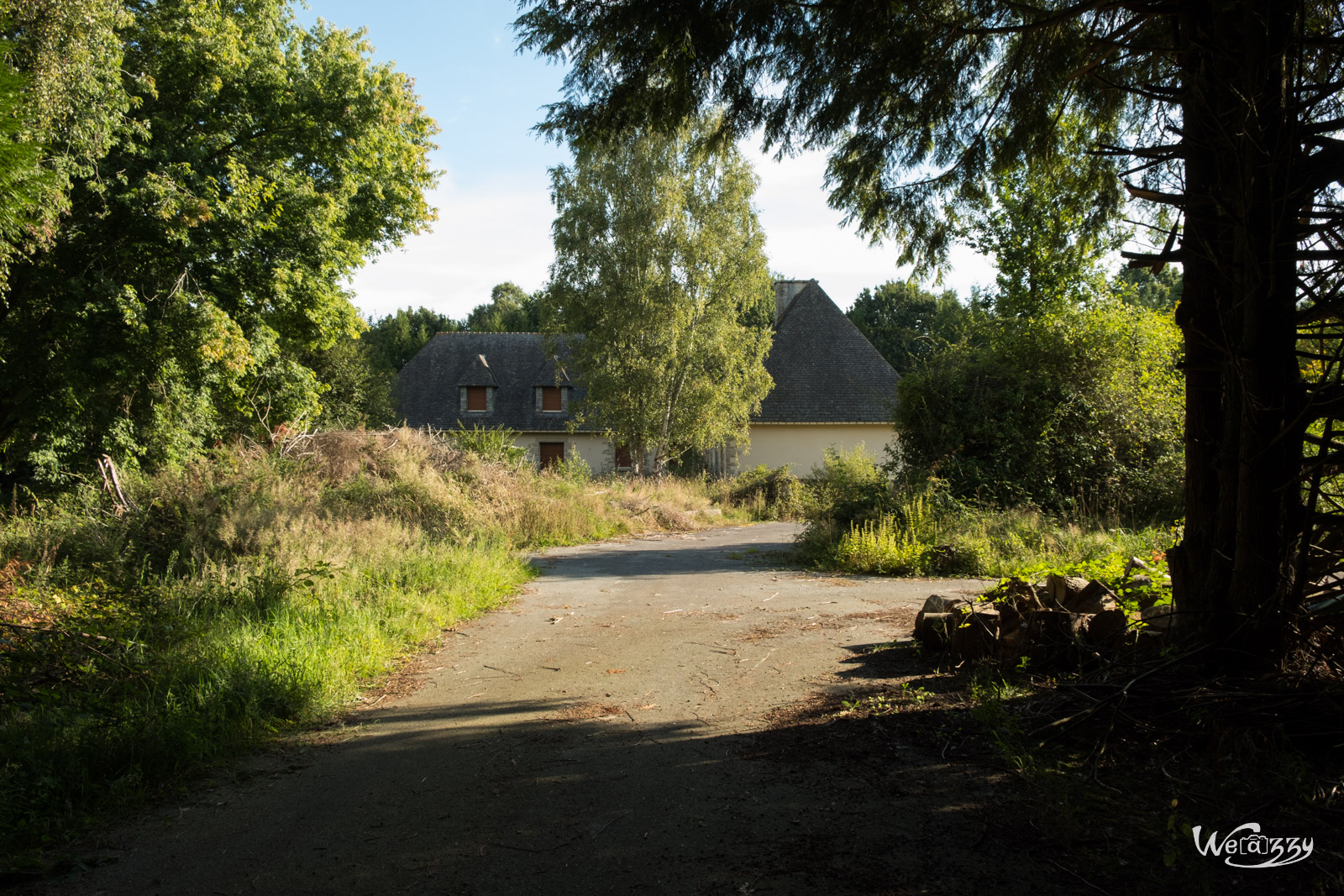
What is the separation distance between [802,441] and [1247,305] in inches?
1182

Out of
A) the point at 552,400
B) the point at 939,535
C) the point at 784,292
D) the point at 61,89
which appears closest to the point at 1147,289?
the point at 784,292

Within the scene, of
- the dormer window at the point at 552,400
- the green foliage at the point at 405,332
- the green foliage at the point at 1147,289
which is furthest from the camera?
the green foliage at the point at 405,332

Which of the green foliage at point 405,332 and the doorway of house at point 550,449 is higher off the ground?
the green foliage at point 405,332

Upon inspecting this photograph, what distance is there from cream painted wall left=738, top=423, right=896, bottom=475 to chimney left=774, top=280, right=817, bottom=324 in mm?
7289

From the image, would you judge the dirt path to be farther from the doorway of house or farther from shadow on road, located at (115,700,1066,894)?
the doorway of house

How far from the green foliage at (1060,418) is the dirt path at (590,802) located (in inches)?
359

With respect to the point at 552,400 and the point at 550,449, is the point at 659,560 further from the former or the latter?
the point at 552,400

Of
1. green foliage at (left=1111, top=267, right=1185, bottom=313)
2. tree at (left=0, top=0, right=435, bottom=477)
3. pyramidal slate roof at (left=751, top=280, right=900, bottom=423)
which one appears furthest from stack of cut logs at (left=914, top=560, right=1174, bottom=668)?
pyramidal slate roof at (left=751, top=280, right=900, bottom=423)

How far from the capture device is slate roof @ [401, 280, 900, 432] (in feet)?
110

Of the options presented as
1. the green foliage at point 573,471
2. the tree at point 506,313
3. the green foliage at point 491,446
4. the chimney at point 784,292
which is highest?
the tree at point 506,313

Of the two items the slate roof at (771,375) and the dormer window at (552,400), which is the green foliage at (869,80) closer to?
the slate roof at (771,375)

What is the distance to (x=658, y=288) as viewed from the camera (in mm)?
27391

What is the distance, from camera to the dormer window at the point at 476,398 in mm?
38531

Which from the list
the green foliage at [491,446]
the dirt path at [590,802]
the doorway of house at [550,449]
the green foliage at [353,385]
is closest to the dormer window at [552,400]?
the doorway of house at [550,449]
